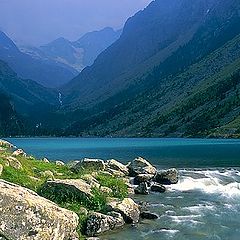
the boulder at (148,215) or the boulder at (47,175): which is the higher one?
the boulder at (47,175)

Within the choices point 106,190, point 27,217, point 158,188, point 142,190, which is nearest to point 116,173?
point 158,188

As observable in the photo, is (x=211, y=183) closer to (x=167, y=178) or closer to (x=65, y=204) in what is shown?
(x=167, y=178)

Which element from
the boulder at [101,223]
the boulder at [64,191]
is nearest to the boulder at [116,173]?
the boulder at [64,191]

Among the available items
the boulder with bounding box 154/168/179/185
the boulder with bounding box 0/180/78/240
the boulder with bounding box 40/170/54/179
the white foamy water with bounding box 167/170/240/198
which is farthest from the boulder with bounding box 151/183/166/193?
the boulder with bounding box 0/180/78/240

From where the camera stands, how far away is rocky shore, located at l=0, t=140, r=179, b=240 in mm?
22078

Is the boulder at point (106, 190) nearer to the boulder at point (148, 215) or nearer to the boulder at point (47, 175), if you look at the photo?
the boulder at point (47, 175)

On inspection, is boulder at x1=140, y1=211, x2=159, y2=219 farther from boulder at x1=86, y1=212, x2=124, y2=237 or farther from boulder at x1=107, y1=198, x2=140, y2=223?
boulder at x1=86, y1=212, x2=124, y2=237

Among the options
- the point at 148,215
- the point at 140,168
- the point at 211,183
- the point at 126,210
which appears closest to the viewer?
the point at 126,210

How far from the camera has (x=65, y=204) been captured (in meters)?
30.7

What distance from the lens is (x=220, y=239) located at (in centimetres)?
2656

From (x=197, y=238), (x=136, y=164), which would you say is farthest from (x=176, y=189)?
(x=197, y=238)

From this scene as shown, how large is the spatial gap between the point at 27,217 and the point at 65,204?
8652mm

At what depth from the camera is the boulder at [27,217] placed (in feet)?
71.1

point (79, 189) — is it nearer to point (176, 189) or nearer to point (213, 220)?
point (213, 220)
